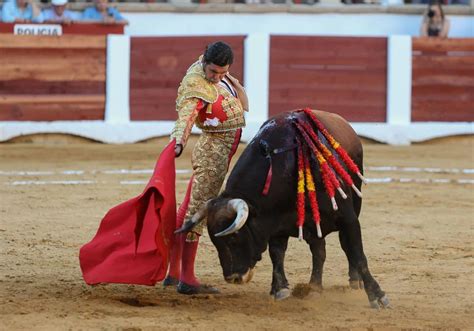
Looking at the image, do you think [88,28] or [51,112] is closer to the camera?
[51,112]

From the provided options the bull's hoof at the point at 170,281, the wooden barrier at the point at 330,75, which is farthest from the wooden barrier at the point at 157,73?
the bull's hoof at the point at 170,281

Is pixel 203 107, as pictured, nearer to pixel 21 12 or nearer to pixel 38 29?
pixel 38 29

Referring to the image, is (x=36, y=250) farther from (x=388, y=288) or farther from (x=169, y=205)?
(x=388, y=288)

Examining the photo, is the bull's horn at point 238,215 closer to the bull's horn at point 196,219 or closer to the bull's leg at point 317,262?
the bull's horn at point 196,219

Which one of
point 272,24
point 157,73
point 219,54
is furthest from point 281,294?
point 272,24

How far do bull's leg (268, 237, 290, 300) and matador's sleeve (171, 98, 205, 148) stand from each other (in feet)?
1.89

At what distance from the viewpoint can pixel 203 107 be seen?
484cm

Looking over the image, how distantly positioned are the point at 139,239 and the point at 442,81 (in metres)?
7.90

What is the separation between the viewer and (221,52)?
4672mm

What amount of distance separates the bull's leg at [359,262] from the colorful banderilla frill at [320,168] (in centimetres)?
14

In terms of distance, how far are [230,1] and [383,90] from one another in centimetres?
233

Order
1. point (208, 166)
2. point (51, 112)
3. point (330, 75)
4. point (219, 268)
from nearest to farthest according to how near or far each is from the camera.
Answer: point (208, 166) < point (219, 268) < point (51, 112) < point (330, 75)

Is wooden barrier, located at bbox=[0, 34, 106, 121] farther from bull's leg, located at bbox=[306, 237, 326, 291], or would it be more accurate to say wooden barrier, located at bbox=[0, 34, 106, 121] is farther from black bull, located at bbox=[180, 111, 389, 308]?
black bull, located at bbox=[180, 111, 389, 308]

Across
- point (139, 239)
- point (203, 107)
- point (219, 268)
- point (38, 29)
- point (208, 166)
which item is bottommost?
point (219, 268)
